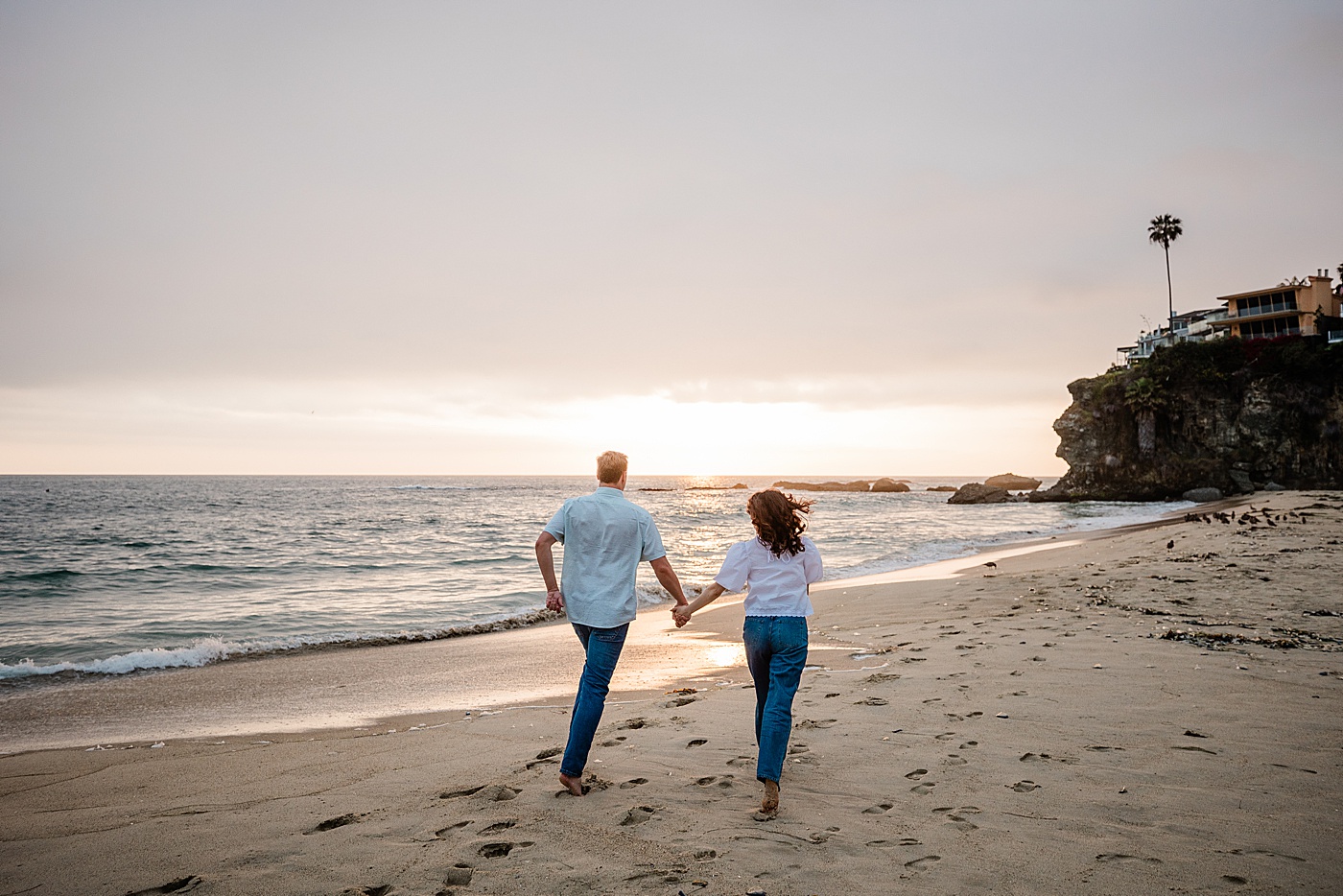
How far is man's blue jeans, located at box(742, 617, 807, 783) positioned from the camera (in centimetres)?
A: 433

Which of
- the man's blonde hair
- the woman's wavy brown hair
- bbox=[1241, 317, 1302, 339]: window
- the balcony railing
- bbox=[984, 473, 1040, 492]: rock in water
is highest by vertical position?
the balcony railing

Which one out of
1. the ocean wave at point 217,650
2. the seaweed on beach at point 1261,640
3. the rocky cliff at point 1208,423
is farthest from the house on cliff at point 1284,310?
the ocean wave at point 217,650

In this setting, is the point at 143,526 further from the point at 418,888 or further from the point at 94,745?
the point at 418,888

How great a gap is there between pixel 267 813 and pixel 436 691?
4.19 meters

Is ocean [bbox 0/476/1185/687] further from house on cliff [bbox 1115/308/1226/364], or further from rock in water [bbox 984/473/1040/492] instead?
rock in water [bbox 984/473/1040/492]

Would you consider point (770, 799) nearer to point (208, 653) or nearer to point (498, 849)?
point (498, 849)

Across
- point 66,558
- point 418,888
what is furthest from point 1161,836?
point 66,558

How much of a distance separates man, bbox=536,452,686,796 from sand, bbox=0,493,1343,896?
20.8 inches

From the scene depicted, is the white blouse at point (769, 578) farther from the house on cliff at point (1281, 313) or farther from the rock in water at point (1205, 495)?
the house on cliff at point (1281, 313)

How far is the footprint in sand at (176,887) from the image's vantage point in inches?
140

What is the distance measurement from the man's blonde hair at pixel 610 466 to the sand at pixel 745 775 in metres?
2.01

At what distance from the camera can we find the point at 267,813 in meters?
4.58

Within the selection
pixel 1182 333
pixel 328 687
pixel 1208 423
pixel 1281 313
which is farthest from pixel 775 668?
pixel 1182 333

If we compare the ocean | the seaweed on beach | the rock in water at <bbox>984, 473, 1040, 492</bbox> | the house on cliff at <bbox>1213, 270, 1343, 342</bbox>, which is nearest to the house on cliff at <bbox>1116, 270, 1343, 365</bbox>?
the house on cliff at <bbox>1213, 270, 1343, 342</bbox>
